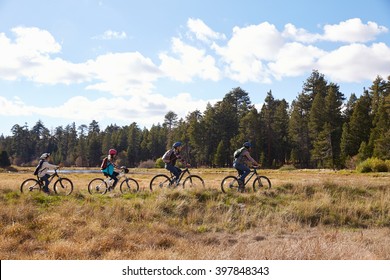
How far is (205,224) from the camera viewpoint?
1089cm

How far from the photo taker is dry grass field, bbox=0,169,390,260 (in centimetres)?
740

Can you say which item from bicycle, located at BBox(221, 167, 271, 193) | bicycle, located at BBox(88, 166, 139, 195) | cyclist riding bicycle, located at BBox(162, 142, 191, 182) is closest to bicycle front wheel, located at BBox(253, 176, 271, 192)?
bicycle, located at BBox(221, 167, 271, 193)

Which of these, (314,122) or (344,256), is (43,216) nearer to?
(344,256)

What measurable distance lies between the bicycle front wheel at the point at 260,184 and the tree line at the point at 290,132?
1490 inches

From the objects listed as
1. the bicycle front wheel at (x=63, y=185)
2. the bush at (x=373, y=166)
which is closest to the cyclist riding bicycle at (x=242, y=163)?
the bicycle front wheel at (x=63, y=185)

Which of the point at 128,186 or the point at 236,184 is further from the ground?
the point at 236,184

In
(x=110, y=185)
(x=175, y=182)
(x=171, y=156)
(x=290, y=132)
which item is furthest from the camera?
(x=290, y=132)

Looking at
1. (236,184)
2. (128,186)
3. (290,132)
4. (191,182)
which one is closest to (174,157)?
(191,182)

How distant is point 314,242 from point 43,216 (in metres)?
7.33

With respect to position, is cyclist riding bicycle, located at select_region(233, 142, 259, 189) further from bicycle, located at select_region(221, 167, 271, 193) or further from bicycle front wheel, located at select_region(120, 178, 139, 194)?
bicycle front wheel, located at select_region(120, 178, 139, 194)

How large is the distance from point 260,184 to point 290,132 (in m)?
59.1

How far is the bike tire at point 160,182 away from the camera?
1481 cm

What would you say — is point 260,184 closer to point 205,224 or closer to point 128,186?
point 205,224

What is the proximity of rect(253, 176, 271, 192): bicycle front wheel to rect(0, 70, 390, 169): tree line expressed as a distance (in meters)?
37.8
